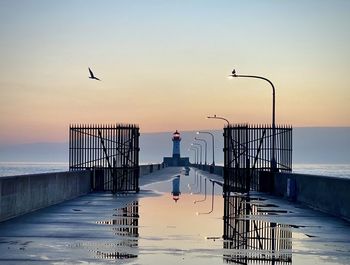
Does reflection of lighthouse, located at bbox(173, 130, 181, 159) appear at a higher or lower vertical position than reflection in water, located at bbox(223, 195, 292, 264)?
higher

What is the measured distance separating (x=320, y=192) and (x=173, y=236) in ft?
34.4

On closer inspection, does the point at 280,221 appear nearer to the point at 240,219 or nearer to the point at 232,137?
the point at 240,219

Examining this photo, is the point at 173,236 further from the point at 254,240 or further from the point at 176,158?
→ the point at 176,158

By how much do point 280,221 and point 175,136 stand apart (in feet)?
502

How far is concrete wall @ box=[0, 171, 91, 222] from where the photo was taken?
64.8 feet

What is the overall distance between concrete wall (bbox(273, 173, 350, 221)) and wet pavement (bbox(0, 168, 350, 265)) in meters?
0.49

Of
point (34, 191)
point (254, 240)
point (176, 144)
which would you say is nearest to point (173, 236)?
point (254, 240)

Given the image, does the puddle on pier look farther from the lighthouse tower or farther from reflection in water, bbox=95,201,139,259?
the lighthouse tower

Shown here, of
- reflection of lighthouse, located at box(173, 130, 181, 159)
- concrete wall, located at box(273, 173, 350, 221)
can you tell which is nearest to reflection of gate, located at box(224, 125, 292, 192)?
concrete wall, located at box(273, 173, 350, 221)

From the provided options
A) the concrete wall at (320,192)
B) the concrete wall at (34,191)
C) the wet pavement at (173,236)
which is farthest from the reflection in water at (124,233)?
the concrete wall at (320,192)

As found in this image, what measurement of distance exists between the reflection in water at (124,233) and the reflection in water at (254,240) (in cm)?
195

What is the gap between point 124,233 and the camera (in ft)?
56.0

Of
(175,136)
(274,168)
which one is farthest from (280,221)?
(175,136)

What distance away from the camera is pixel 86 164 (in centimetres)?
3822
